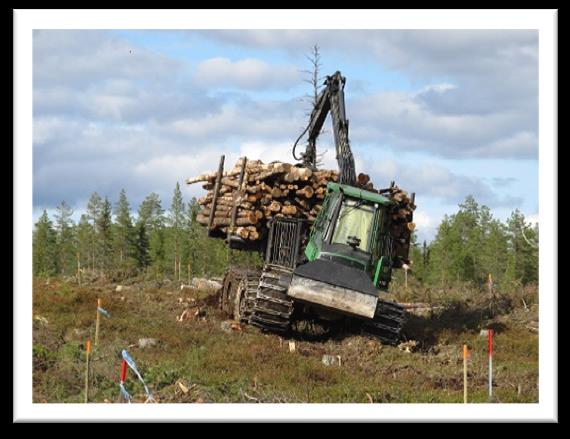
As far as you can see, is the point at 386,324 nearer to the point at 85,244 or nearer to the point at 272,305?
the point at 272,305

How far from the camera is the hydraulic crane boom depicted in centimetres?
2020

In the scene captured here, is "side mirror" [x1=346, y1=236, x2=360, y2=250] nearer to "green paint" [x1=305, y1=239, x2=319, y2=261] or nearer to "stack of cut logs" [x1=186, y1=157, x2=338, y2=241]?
"green paint" [x1=305, y1=239, x2=319, y2=261]

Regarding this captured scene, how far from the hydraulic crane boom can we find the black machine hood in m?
4.04

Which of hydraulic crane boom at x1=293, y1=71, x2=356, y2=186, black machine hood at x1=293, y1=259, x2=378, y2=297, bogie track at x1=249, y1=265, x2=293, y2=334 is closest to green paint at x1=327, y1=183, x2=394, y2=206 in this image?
black machine hood at x1=293, y1=259, x2=378, y2=297

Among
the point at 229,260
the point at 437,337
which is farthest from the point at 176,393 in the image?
the point at 229,260

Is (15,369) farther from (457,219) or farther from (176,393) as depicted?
(457,219)

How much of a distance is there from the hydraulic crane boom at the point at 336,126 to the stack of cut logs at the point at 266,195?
0.55 metres

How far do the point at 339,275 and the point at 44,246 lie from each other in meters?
50.6

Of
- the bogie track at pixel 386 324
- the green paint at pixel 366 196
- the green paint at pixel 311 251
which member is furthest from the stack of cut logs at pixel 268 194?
the bogie track at pixel 386 324

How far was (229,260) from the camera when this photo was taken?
48.6 metres

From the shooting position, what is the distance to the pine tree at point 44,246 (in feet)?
198

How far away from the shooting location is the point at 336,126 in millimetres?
20922

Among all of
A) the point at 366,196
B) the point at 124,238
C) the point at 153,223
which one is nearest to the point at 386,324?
the point at 366,196

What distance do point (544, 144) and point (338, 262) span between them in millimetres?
6161
